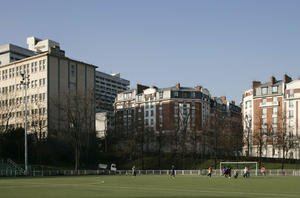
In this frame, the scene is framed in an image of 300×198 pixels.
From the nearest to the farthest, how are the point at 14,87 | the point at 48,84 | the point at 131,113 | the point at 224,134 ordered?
1. the point at 224,134
2. the point at 48,84
3. the point at 14,87
4. the point at 131,113

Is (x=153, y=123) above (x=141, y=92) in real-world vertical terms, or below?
below

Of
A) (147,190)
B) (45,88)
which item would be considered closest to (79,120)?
(45,88)

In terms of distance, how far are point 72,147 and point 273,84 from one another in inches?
2676

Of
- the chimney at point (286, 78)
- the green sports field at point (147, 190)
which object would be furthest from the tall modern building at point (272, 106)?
the green sports field at point (147, 190)

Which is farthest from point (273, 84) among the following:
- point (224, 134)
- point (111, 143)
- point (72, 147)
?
point (72, 147)

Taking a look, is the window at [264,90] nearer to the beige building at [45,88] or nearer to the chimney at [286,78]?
the chimney at [286,78]

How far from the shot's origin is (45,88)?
432 ft

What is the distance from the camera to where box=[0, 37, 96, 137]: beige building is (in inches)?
4999

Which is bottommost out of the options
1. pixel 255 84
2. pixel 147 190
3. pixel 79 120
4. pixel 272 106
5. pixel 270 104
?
pixel 147 190

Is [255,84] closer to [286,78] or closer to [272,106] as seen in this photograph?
[272,106]

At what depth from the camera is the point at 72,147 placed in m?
119

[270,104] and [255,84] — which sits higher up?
[255,84]

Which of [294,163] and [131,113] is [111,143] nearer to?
[294,163]

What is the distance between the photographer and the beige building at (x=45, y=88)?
417ft
